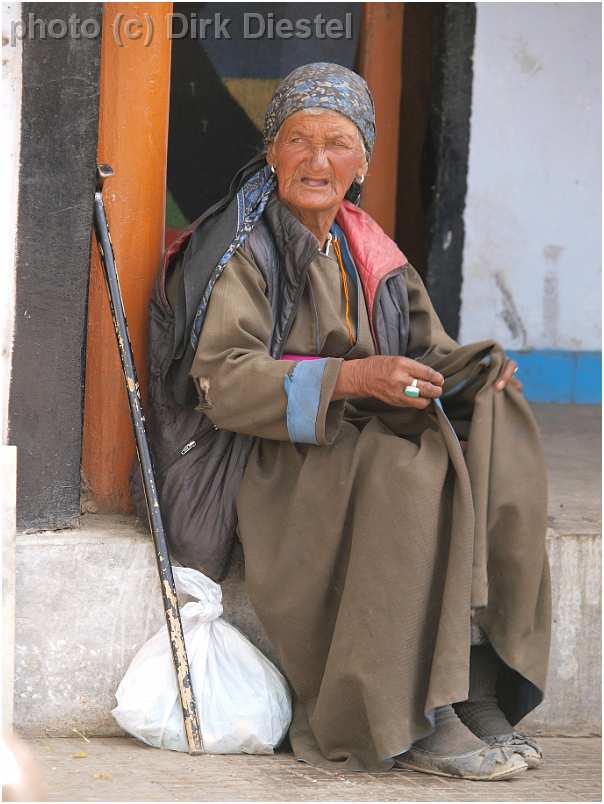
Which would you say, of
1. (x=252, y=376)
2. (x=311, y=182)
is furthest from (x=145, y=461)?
(x=311, y=182)

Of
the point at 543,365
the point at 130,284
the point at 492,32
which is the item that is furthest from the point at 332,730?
the point at 492,32

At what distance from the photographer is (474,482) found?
308 cm

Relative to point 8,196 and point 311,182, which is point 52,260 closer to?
point 8,196

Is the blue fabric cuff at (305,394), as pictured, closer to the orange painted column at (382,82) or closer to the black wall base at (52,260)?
the black wall base at (52,260)

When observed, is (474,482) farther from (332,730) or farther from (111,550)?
(111,550)

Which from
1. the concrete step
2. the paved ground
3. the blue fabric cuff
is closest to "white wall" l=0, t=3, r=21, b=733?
the concrete step

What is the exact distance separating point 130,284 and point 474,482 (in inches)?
44.4

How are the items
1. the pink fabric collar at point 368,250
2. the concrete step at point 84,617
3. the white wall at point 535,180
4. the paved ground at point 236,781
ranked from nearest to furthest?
1. the paved ground at point 236,781
2. the concrete step at point 84,617
3. the pink fabric collar at point 368,250
4. the white wall at point 535,180

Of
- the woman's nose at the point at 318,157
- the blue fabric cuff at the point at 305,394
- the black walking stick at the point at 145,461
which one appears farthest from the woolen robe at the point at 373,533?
the woman's nose at the point at 318,157

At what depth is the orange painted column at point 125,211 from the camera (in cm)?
342

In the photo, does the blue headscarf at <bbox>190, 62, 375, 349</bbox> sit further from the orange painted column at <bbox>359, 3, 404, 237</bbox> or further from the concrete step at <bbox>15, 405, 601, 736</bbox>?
the orange painted column at <bbox>359, 3, 404, 237</bbox>

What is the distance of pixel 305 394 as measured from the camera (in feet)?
10.1

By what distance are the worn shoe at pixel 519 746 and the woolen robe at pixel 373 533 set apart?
0.10m

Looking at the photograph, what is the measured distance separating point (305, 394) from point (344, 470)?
222 mm
